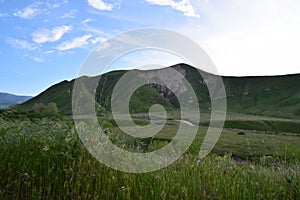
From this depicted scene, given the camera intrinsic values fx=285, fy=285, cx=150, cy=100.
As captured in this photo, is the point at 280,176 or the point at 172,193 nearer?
the point at 172,193

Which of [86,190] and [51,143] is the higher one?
[51,143]

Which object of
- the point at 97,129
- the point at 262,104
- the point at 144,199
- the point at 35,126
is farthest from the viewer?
the point at 262,104

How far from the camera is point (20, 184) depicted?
5.17 meters

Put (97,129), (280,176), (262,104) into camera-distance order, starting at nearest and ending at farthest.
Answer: (280,176)
(97,129)
(262,104)

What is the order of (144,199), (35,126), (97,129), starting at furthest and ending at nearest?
(35,126)
(97,129)
(144,199)

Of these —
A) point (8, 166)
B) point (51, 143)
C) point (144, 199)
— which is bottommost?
point (144, 199)

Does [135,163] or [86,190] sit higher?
[135,163]

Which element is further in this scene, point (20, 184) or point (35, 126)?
point (35, 126)

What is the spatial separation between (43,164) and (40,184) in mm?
618

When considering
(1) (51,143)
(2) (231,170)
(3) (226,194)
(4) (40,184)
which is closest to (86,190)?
(4) (40,184)

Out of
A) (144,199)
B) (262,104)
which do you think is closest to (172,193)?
A: (144,199)

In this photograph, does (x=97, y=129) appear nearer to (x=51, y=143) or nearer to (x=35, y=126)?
(x=51, y=143)

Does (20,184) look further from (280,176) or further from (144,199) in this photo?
(280,176)

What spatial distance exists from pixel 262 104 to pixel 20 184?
8095 inches
